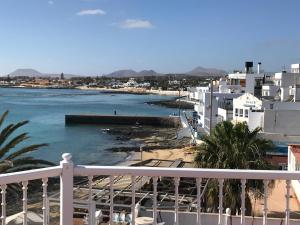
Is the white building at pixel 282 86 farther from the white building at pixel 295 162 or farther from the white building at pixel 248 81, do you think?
the white building at pixel 295 162

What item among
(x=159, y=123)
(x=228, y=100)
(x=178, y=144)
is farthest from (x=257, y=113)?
(x=159, y=123)

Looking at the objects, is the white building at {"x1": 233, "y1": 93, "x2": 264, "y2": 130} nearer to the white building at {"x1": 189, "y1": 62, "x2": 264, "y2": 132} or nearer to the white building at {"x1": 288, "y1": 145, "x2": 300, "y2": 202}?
the white building at {"x1": 189, "y1": 62, "x2": 264, "y2": 132}

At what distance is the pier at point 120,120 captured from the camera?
8694cm

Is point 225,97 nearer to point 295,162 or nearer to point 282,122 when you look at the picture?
point 282,122

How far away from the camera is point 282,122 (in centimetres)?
Result: 3741

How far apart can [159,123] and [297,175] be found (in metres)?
82.5

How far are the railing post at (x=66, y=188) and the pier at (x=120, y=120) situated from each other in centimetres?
8174

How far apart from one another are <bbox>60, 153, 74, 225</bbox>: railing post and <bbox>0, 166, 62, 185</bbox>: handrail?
0.21ft

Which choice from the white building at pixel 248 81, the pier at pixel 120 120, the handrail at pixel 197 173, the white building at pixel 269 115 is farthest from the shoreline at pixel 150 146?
the handrail at pixel 197 173

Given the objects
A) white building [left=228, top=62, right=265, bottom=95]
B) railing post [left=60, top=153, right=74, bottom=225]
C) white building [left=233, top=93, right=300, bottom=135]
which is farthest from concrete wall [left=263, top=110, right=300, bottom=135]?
railing post [left=60, top=153, right=74, bottom=225]

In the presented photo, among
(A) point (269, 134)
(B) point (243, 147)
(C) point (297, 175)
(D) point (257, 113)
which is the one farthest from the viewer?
(D) point (257, 113)

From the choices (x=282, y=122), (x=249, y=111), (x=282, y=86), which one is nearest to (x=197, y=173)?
(x=282, y=122)

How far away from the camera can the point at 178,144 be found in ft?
185

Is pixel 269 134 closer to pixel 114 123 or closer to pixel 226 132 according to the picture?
pixel 226 132
